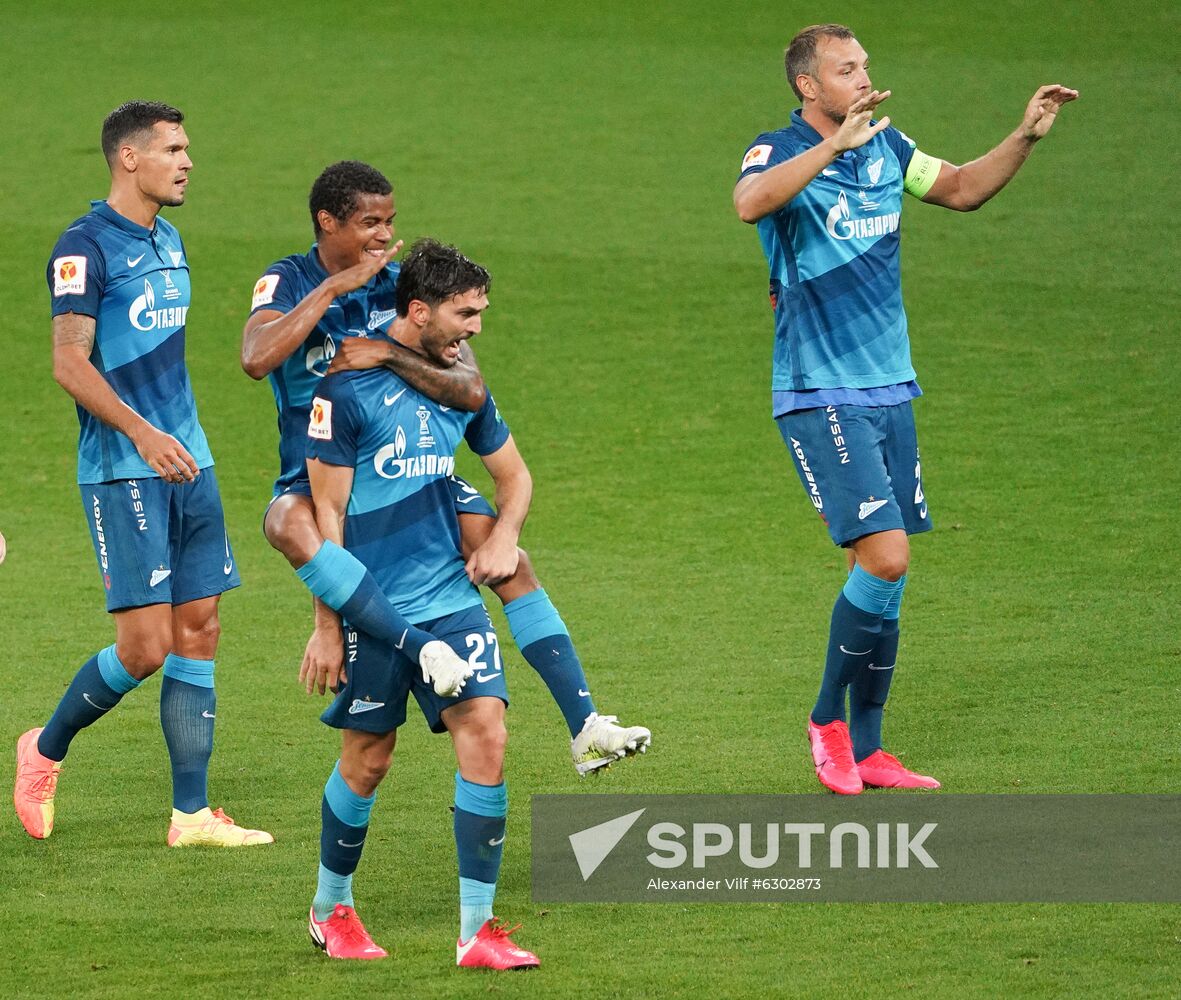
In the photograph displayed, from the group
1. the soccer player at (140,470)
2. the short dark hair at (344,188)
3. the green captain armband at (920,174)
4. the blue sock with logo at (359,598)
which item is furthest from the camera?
the green captain armband at (920,174)

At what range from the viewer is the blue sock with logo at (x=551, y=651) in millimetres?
4508

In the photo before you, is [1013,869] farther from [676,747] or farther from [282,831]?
[282,831]

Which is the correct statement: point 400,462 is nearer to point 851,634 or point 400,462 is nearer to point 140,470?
point 140,470

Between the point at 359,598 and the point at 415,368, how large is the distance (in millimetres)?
593

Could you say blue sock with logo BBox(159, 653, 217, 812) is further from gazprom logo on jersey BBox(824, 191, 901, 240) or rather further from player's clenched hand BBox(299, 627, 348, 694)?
gazprom logo on jersey BBox(824, 191, 901, 240)

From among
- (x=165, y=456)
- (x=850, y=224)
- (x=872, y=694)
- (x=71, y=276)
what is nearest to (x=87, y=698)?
(x=165, y=456)

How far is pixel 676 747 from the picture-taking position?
20.4 ft

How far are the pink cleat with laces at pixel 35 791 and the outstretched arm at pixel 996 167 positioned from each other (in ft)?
11.1

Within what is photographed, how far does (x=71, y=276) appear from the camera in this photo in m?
5.40

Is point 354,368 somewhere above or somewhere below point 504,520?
above

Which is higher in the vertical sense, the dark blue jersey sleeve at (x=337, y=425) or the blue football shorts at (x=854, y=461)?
the dark blue jersey sleeve at (x=337, y=425)

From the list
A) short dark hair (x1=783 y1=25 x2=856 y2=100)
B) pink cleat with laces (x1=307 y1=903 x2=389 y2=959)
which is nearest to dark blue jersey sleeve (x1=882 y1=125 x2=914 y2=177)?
short dark hair (x1=783 y1=25 x2=856 y2=100)

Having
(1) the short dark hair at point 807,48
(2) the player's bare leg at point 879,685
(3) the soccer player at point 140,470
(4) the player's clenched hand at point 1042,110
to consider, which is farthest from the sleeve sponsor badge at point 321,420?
(4) the player's clenched hand at point 1042,110

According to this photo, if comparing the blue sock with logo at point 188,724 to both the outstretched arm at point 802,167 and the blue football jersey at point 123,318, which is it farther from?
the outstretched arm at point 802,167
